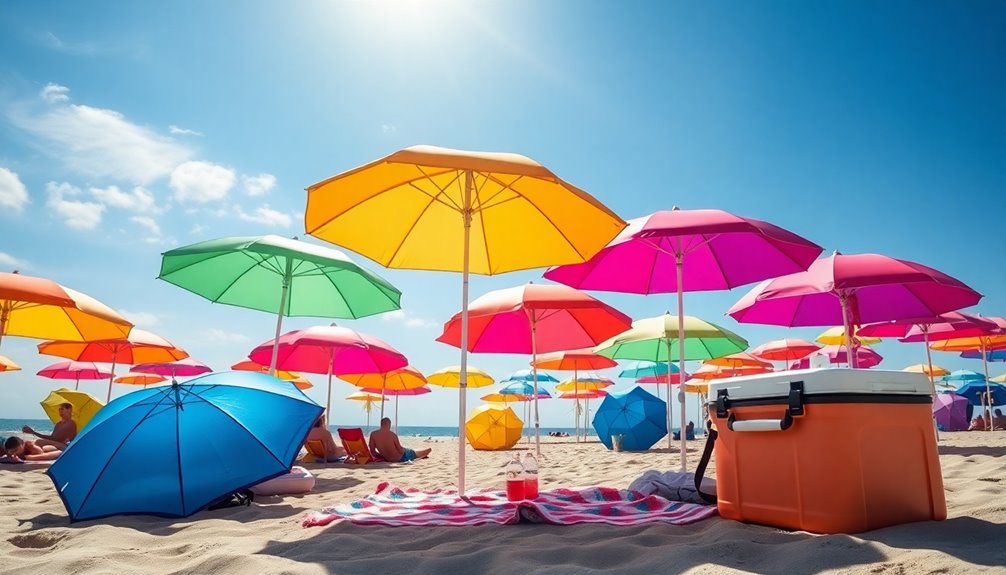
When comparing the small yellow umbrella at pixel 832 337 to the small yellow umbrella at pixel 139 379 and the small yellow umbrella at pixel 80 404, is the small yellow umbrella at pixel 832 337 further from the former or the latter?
the small yellow umbrella at pixel 139 379

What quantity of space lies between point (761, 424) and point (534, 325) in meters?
4.69

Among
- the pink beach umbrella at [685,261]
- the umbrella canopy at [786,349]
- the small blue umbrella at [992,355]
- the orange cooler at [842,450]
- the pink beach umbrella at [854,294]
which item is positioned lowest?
the orange cooler at [842,450]

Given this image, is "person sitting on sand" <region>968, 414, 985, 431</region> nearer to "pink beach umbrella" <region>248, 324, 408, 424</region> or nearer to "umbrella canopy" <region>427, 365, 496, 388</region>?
"umbrella canopy" <region>427, 365, 496, 388</region>

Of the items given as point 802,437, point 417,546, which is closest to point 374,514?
point 417,546

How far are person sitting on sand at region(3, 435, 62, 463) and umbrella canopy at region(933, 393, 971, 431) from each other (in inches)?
899

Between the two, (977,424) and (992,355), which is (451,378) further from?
(992,355)

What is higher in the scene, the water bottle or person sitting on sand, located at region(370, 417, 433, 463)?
the water bottle

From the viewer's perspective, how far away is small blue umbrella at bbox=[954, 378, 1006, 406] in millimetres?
19859

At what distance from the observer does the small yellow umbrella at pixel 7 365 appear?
1379cm

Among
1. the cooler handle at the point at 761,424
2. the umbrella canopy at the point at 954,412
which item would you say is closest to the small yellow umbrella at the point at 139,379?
the cooler handle at the point at 761,424

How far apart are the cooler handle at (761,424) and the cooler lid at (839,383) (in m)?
0.13

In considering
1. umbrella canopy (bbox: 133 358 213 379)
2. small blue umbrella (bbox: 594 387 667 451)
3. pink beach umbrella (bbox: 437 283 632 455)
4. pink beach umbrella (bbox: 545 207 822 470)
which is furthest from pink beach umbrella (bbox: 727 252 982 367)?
umbrella canopy (bbox: 133 358 213 379)

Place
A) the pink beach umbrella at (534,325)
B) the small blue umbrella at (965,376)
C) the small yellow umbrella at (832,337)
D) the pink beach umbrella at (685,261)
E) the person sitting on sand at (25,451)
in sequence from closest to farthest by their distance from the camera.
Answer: the pink beach umbrella at (685,261) < the pink beach umbrella at (534,325) < the person sitting on sand at (25,451) < the small yellow umbrella at (832,337) < the small blue umbrella at (965,376)

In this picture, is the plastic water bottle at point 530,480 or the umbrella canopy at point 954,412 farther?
the umbrella canopy at point 954,412
